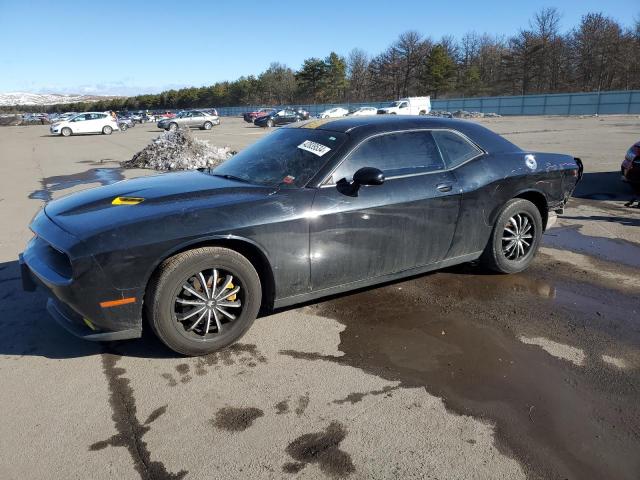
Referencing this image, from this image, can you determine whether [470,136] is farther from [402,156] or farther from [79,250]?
[79,250]

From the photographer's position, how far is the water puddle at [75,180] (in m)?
10.1

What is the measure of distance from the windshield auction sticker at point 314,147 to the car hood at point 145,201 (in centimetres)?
53

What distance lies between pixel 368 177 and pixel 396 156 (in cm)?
58

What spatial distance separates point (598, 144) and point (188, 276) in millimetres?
18565

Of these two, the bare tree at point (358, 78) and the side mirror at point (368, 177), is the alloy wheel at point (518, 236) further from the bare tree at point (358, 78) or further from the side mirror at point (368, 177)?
the bare tree at point (358, 78)

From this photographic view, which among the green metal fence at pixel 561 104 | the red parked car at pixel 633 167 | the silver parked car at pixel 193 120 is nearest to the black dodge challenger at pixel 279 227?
the red parked car at pixel 633 167

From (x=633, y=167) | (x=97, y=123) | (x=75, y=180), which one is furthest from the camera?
(x=97, y=123)

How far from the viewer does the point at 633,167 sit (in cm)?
828

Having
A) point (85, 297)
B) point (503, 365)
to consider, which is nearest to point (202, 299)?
point (85, 297)

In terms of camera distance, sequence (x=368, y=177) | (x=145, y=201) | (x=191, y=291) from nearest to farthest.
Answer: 1. (x=191, y=291)
2. (x=145, y=201)
3. (x=368, y=177)

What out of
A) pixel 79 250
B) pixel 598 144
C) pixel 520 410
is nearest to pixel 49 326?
pixel 79 250

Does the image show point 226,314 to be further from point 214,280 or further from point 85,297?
point 85,297

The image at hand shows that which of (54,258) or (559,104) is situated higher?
(559,104)

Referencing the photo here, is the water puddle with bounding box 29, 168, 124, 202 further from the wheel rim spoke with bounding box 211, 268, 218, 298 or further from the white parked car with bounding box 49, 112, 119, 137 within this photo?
the white parked car with bounding box 49, 112, 119, 137
